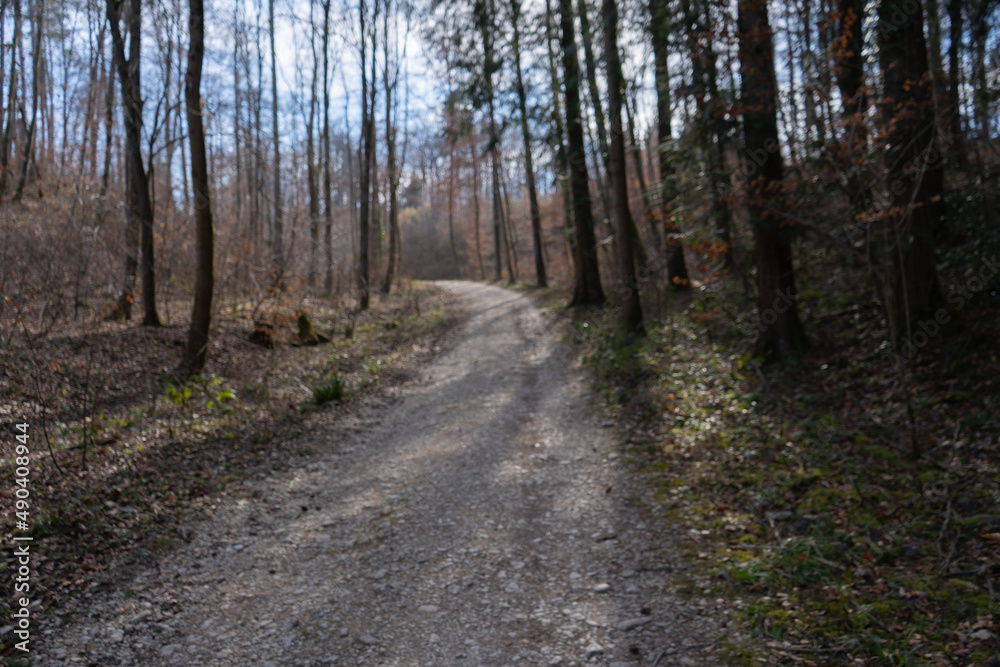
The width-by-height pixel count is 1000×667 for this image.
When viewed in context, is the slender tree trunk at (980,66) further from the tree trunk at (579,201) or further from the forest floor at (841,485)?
the tree trunk at (579,201)

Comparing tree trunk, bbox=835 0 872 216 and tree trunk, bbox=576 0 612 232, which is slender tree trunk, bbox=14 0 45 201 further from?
tree trunk, bbox=835 0 872 216

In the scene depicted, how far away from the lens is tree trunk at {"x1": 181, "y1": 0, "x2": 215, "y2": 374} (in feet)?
28.6

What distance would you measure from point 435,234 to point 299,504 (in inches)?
2093

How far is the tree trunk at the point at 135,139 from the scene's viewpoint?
10.0 metres

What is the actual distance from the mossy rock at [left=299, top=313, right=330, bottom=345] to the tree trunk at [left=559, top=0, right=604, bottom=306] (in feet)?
22.2

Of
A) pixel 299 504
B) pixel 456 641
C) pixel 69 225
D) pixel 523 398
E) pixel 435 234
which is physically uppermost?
pixel 435 234

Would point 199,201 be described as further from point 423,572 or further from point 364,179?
point 364,179

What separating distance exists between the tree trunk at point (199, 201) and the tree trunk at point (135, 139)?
1.46 meters

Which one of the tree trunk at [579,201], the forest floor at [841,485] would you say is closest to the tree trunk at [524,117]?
the tree trunk at [579,201]

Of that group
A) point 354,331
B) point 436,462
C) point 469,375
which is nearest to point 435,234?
point 354,331

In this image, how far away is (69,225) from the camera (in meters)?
8.48

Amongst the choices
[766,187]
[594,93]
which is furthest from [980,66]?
[594,93]

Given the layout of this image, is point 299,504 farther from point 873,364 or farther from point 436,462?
point 873,364

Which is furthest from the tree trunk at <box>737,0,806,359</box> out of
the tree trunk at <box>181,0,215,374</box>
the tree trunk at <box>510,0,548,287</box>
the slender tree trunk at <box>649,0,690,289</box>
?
the tree trunk at <box>181,0,215,374</box>
